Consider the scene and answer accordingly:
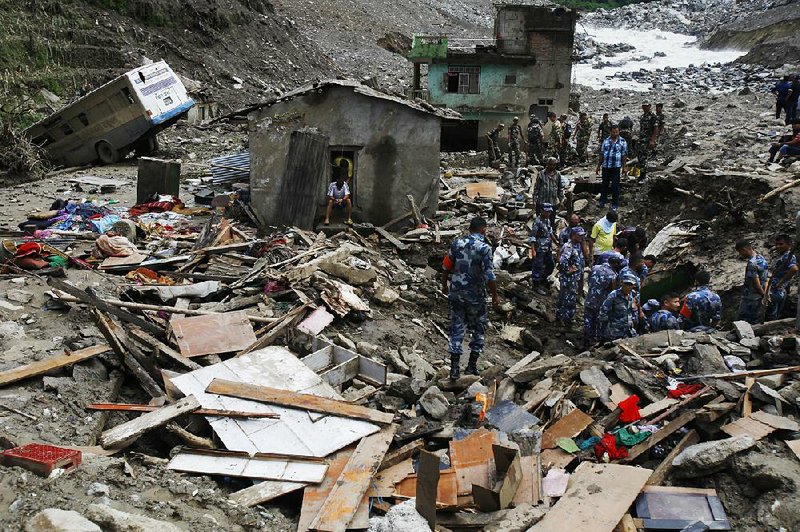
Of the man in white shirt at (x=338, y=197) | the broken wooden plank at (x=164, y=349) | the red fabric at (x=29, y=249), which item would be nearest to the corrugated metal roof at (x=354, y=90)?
the man in white shirt at (x=338, y=197)

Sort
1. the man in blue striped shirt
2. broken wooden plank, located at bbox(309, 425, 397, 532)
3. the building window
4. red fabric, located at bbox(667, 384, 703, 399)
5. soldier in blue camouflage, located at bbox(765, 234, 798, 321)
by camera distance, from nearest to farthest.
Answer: broken wooden plank, located at bbox(309, 425, 397, 532) < red fabric, located at bbox(667, 384, 703, 399) < soldier in blue camouflage, located at bbox(765, 234, 798, 321) < the man in blue striped shirt < the building window

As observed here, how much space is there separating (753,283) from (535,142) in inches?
447

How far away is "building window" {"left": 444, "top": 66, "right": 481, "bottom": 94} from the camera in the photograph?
23984 mm

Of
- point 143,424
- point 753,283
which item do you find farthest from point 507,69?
point 143,424

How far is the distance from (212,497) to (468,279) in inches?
153

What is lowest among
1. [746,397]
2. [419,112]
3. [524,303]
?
[524,303]

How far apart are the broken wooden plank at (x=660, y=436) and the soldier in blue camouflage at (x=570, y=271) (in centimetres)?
435

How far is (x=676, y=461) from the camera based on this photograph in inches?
219

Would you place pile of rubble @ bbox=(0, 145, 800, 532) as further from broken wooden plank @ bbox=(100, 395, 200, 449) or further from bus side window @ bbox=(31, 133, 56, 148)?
bus side window @ bbox=(31, 133, 56, 148)

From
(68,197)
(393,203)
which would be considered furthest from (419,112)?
(68,197)

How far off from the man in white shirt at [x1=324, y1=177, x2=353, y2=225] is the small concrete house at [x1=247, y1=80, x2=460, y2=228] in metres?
0.25

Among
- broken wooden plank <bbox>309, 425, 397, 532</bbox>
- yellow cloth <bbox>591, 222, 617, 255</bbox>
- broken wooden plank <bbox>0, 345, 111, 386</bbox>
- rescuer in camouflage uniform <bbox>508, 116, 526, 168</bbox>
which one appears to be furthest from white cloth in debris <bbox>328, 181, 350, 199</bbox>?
rescuer in camouflage uniform <bbox>508, 116, 526, 168</bbox>

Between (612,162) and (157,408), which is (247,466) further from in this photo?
(612,162)

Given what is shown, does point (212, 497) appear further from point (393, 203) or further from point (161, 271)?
point (393, 203)
